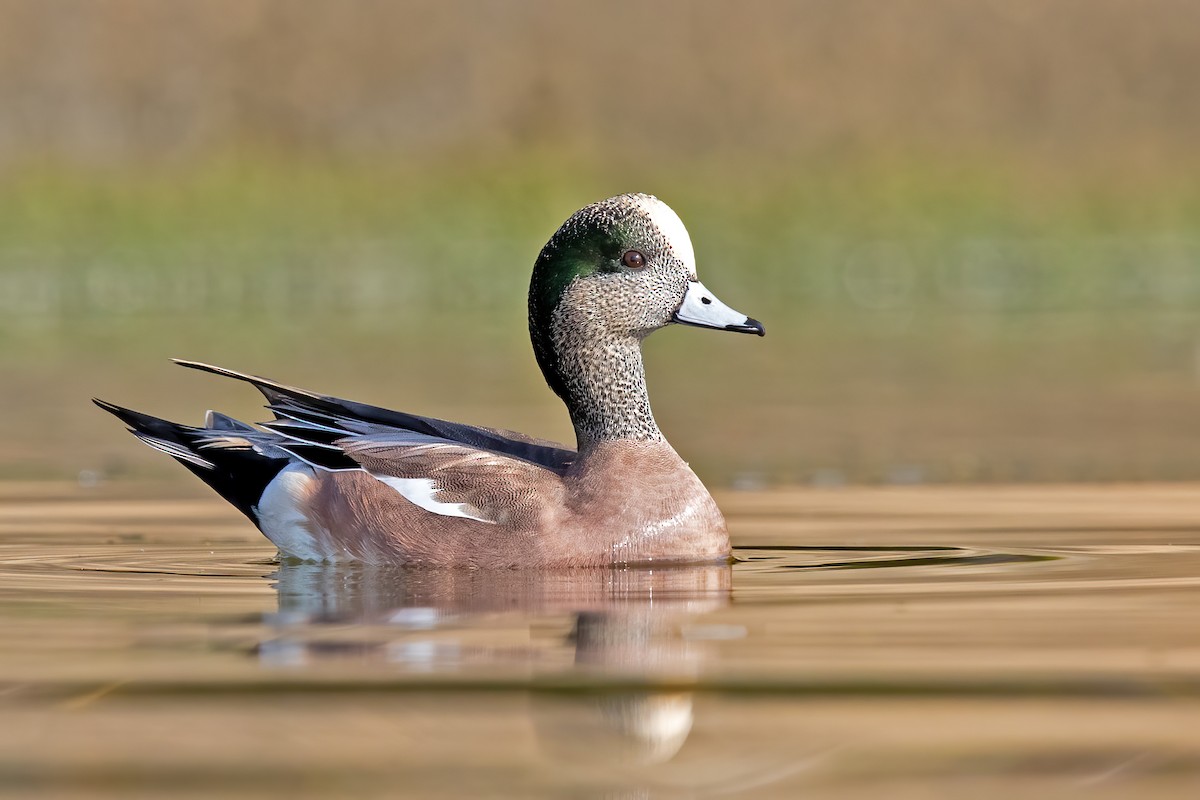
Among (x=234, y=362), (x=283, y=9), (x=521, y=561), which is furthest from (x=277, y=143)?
(x=521, y=561)

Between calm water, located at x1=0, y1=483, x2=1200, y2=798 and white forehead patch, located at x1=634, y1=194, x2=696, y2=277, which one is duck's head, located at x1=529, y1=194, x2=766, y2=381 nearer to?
white forehead patch, located at x1=634, y1=194, x2=696, y2=277

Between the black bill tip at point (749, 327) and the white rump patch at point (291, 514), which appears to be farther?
the white rump patch at point (291, 514)

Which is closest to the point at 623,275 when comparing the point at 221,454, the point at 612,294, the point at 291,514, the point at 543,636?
the point at 612,294

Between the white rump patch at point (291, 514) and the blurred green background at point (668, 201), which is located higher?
the blurred green background at point (668, 201)

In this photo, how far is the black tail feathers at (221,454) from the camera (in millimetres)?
7364

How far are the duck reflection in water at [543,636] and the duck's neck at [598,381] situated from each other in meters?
0.59

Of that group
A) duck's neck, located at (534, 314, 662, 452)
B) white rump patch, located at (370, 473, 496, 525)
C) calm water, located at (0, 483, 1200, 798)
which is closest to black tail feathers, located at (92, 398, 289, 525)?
calm water, located at (0, 483, 1200, 798)

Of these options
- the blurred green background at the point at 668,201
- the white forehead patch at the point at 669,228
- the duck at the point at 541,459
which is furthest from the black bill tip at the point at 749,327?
the blurred green background at the point at 668,201

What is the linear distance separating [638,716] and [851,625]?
1.27 m

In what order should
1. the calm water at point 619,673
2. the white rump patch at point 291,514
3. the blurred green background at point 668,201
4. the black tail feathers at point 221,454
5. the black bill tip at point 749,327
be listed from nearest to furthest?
the calm water at point 619,673, the black bill tip at point 749,327, the white rump patch at point 291,514, the black tail feathers at point 221,454, the blurred green background at point 668,201

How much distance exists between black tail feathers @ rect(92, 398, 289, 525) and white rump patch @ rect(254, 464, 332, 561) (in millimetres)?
103

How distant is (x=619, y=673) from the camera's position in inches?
187

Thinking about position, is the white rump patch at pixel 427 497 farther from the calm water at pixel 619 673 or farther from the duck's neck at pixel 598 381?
the duck's neck at pixel 598 381

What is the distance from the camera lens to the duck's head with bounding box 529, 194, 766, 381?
7191mm
